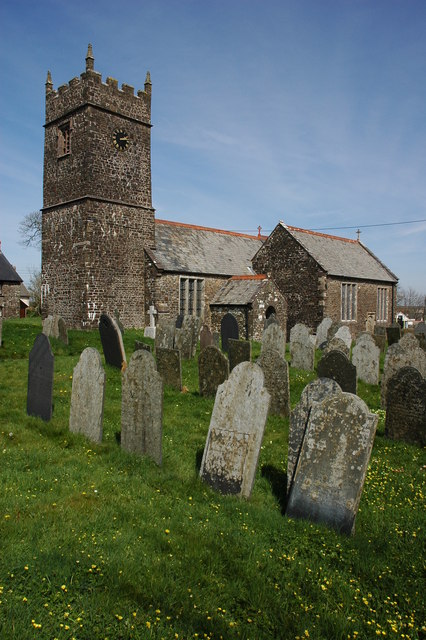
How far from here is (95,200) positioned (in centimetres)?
2205

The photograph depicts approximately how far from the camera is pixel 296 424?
5.39 m

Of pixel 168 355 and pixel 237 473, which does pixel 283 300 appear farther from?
pixel 237 473

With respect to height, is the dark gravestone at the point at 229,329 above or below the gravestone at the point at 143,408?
above

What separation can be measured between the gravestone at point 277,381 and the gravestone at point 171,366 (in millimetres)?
2112

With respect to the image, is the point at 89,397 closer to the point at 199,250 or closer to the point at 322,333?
the point at 322,333

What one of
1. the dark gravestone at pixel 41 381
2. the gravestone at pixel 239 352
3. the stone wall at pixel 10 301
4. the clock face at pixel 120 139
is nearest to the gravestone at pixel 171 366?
the gravestone at pixel 239 352

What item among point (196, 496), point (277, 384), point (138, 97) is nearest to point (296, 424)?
point (196, 496)

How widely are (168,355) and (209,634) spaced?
7053 millimetres

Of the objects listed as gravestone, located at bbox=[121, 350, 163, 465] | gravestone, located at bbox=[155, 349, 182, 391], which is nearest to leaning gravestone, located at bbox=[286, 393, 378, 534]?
gravestone, located at bbox=[121, 350, 163, 465]

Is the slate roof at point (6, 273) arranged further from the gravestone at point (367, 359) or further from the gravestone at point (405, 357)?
→ the gravestone at point (405, 357)

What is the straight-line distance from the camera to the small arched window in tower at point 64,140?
22983 mm

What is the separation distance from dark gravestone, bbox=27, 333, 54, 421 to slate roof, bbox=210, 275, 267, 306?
16879 mm

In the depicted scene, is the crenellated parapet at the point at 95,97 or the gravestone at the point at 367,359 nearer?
the gravestone at the point at 367,359

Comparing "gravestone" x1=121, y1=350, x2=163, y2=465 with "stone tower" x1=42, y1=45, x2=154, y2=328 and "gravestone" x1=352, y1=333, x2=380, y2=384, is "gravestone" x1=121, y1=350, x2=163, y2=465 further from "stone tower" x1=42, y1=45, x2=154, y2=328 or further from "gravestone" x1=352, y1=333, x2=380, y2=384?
"stone tower" x1=42, y1=45, x2=154, y2=328
